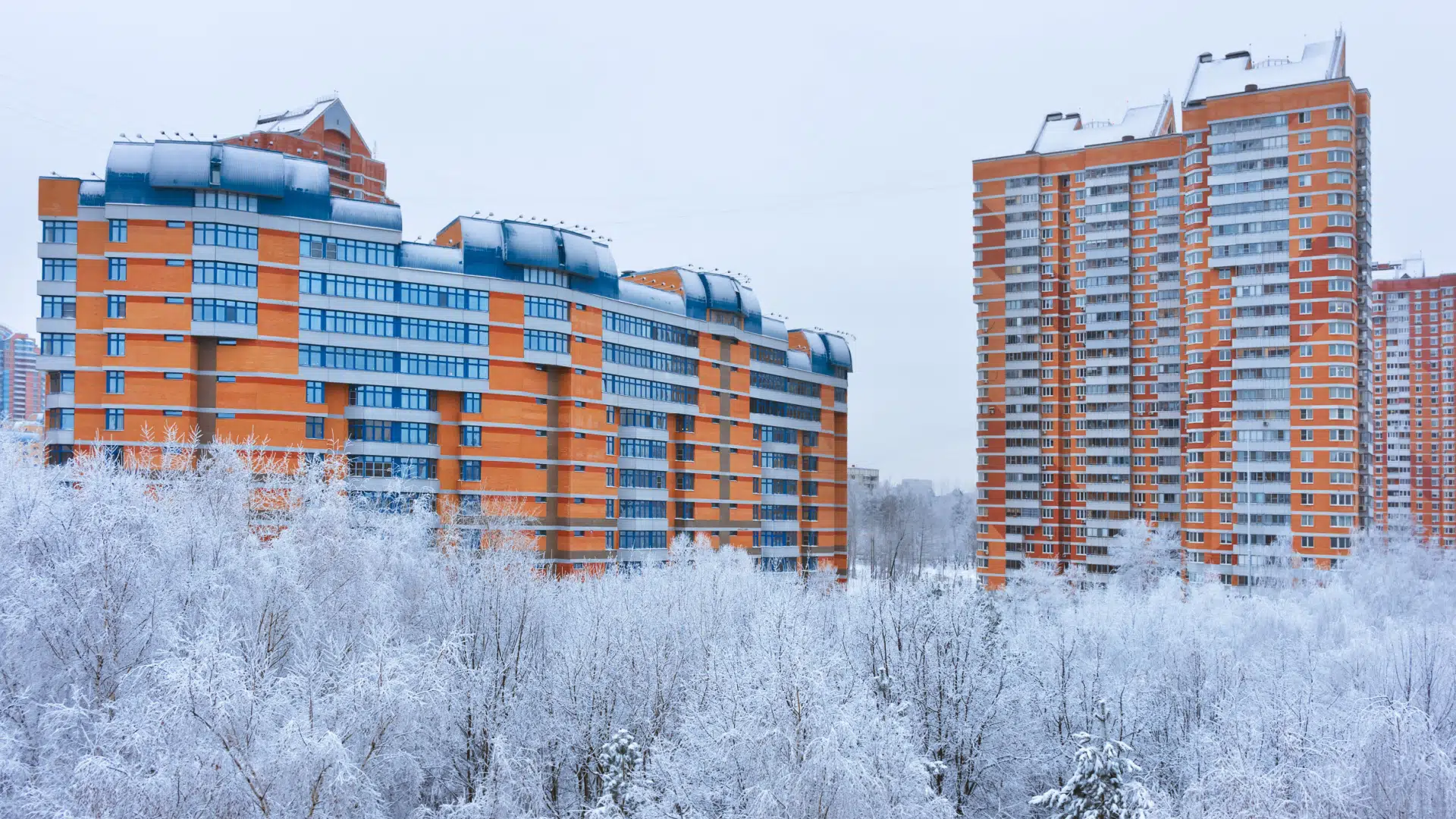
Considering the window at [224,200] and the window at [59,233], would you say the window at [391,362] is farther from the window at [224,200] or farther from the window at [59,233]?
the window at [59,233]

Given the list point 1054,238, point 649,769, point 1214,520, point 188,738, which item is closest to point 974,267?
point 1054,238

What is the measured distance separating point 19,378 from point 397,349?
6803 inches

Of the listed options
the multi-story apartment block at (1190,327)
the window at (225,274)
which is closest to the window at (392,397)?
the window at (225,274)

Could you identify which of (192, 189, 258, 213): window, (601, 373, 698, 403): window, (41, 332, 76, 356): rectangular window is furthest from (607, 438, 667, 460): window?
(41, 332, 76, 356): rectangular window

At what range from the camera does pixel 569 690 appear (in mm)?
34562

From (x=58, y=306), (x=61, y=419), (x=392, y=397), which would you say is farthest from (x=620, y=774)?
(x=58, y=306)

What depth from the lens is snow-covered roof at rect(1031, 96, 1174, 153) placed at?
341 ft

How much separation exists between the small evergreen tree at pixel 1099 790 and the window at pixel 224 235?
54.0 metres

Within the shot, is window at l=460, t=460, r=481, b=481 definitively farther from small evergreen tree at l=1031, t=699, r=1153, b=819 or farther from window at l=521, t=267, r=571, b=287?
small evergreen tree at l=1031, t=699, r=1153, b=819

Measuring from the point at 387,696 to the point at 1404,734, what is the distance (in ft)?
90.9

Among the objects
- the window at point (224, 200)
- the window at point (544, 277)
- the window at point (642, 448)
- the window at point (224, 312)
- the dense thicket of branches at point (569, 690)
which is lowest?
the dense thicket of branches at point (569, 690)

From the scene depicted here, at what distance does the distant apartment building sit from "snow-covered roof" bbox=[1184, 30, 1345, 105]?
183 metres

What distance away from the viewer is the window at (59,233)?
196 feet

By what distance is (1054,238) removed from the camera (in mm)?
103188
